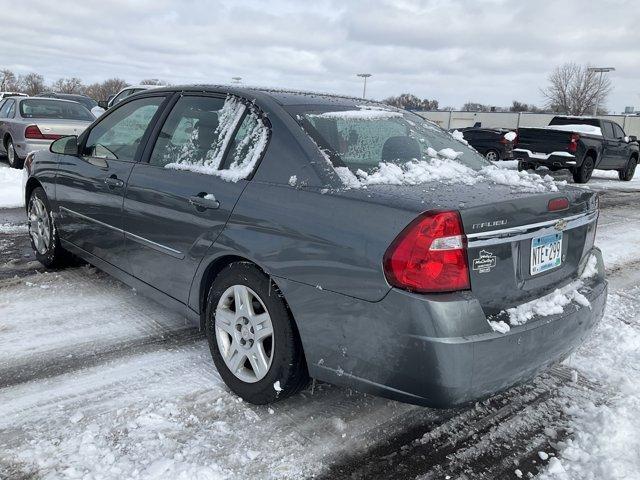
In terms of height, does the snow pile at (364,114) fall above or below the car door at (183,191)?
above

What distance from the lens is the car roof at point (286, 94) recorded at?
3207mm

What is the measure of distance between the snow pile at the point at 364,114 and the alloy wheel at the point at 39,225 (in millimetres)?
2934

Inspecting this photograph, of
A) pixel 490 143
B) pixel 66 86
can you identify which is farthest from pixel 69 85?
pixel 490 143

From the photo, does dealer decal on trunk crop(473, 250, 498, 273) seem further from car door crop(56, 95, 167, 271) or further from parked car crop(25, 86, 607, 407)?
car door crop(56, 95, 167, 271)

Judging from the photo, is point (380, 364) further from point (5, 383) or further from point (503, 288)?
point (5, 383)

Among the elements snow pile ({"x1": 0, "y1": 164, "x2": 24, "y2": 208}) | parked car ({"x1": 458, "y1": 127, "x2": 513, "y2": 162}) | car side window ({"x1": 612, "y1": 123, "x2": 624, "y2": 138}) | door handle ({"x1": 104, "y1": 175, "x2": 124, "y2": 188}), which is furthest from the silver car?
car side window ({"x1": 612, "y1": 123, "x2": 624, "y2": 138})

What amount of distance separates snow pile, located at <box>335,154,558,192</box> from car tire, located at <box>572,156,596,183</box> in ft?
42.5

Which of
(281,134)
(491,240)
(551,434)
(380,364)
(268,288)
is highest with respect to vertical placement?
(281,134)

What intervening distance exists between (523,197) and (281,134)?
3.96 feet

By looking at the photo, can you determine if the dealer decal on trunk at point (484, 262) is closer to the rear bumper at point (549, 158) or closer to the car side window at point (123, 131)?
the car side window at point (123, 131)

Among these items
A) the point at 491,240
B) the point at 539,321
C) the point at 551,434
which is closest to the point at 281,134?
the point at 491,240

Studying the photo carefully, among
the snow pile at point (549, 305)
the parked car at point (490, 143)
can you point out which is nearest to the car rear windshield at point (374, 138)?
the snow pile at point (549, 305)

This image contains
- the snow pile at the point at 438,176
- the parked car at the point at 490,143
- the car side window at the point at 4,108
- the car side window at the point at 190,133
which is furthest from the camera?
the parked car at the point at 490,143

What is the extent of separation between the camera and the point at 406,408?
3.01 meters
